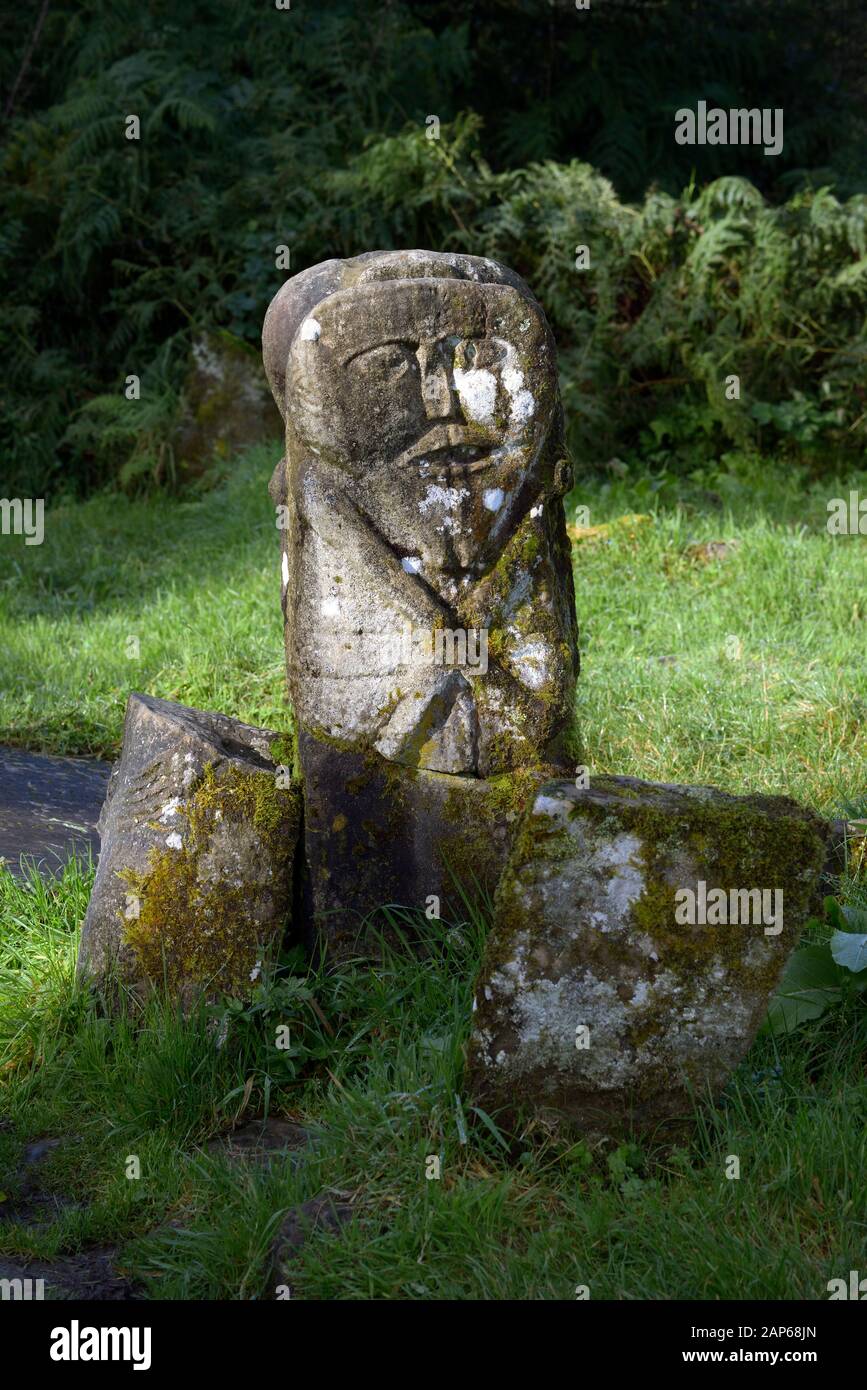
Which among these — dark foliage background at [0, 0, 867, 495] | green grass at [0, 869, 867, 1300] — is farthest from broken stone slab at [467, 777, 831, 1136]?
dark foliage background at [0, 0, 867, 495]

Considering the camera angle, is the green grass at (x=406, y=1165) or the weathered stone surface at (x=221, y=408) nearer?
the green grass at (x=406, y=1165)

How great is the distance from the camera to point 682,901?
297cm

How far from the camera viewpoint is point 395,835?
3689 millimetres

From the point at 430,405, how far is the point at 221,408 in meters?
6.24

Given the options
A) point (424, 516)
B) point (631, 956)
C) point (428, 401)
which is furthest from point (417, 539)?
point (631, 956)

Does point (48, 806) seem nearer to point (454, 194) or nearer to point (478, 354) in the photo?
point (478, 354)

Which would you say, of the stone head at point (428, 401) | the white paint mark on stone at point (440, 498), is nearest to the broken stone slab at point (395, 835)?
the stone head at point (428, 401)

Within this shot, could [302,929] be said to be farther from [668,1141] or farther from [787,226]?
[787,226]

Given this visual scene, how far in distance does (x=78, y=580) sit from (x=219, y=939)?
475cm

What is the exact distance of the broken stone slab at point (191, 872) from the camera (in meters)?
3.58

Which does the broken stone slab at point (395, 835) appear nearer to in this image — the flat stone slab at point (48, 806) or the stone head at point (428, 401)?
the stone head at point (428, 401)

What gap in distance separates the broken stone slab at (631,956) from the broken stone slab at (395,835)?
2.06ft

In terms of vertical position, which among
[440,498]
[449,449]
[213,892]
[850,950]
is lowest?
[850,950]
